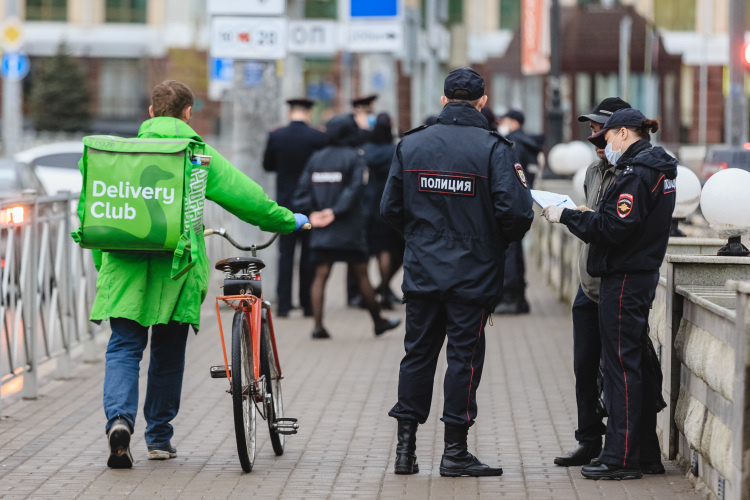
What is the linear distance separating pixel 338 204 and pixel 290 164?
1.49m

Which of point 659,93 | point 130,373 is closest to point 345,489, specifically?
point 130,373

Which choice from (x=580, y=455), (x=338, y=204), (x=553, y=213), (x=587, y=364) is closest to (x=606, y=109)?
(x=553, y=213)

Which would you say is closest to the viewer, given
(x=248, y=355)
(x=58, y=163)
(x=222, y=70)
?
(x=248, y=355)

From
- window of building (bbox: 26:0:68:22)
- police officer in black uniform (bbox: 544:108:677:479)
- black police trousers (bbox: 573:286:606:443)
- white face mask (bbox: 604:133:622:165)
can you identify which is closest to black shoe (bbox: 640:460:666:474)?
police officer in black uniform (bbox: 544:108:677:479)

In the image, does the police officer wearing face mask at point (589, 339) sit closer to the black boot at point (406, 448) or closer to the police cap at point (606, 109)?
the police cap at point (606, 109)

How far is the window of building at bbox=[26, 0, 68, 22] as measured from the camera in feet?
197

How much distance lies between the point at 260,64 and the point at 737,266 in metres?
8.52

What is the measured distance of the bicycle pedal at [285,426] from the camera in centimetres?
693

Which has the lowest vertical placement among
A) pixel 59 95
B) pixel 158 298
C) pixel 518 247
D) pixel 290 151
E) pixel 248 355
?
pixel 518 247

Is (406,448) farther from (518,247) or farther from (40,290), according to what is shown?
(518,247)

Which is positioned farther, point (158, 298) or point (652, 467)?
point (158, 298)

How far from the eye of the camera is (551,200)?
21.4 feet

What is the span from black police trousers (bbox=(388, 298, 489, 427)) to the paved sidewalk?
0.32 meters

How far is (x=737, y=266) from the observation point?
656cm
